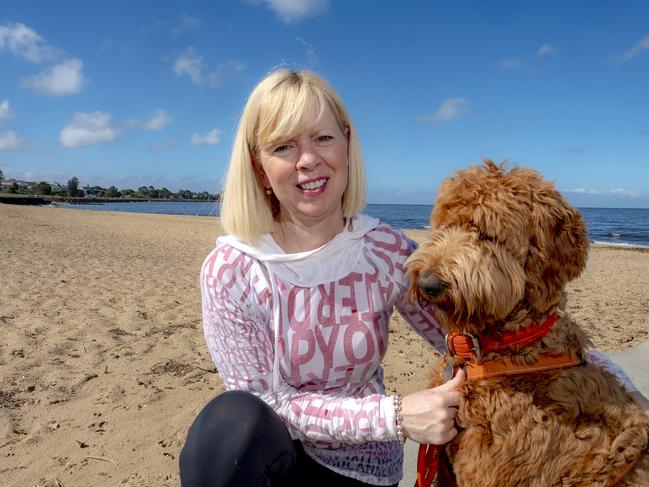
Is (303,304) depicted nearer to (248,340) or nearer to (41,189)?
(248,340)

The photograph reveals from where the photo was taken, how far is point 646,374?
4.79m

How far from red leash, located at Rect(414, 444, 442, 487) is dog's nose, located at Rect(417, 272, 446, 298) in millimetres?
682

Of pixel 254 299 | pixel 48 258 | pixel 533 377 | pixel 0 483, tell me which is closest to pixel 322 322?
pixel 254 299

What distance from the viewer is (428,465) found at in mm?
2137

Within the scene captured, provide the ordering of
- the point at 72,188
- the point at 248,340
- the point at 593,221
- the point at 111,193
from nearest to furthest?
the point at 248,340
the point at 593,221
the point at 72,188
the point at 111,193

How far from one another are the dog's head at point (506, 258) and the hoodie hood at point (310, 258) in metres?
0.38

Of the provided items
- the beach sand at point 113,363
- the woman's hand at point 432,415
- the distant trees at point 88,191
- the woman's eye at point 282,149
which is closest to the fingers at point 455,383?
the woman's hand at point 432,415

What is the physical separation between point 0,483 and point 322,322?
8.52 feet

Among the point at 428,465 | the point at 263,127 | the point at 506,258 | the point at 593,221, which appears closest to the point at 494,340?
the point at 506,258

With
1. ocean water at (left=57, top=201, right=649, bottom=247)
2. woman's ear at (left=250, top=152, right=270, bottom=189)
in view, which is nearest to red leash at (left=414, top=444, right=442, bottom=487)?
ocean water at (left=57, top=201, right=649, bottom=247)

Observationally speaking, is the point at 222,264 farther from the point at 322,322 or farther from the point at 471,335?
the point at 471,335

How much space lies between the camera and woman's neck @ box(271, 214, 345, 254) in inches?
98.4

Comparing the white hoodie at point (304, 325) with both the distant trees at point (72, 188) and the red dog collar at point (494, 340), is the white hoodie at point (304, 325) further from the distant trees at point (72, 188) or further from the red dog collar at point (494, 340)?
the distant trees at point (72, 188)

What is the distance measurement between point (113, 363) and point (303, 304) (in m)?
4.00
